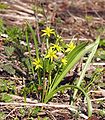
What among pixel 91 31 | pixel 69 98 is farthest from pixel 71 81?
pixel 91 31

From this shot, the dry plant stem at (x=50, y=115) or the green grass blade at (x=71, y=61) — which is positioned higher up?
the green grass blade at (x=71, y=61)

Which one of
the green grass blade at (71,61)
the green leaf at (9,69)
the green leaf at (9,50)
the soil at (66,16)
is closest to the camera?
the green grass blade at (71,61)

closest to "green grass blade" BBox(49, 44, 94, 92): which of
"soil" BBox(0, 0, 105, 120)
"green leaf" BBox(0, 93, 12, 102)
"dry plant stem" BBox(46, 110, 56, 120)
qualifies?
"dry plant stem" BBox(46, 110, 56, 120)

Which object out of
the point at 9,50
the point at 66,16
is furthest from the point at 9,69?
the point at 66,16

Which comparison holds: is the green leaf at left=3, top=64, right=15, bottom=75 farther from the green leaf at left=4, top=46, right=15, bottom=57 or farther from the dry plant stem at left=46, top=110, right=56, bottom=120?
the dry plant stem at left=46, top=110, right=56, bottom=120

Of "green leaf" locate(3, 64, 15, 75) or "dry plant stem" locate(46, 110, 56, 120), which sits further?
"green leaf" locate(3, 64, 15, 75)

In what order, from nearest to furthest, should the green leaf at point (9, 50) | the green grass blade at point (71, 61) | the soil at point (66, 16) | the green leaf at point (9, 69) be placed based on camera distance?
the green grass blade at point (71, 61), the green leaf at point (9, 69), the green leaf at point (9, 50), the soil at point (66, 16)

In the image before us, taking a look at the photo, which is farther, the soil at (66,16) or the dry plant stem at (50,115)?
the soil at (66,16)

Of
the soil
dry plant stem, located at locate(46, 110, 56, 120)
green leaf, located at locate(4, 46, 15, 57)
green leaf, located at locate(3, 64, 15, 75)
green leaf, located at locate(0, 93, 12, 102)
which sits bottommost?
dry plant stem, located at locate(46, 110, 56, 120)

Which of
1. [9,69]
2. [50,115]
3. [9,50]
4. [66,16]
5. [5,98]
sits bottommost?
[50,115]

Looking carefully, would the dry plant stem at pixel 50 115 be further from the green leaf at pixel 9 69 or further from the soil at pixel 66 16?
the soil at pixel 66 16

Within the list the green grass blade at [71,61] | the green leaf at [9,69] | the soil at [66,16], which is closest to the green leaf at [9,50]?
the green leaf at [9,69]

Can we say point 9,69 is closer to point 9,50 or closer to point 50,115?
point 9,50
